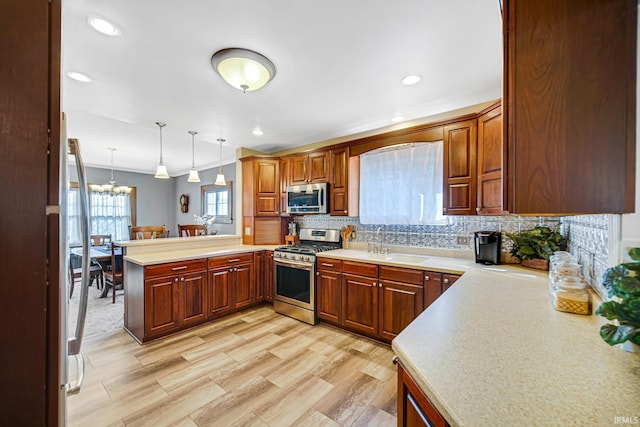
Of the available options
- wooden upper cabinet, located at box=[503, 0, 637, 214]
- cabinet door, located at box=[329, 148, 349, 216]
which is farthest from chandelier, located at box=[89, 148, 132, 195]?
wooden upper cabinet, located at box=[503, 0, 637, 214]

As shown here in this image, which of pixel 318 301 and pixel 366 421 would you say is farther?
pixel 318 301

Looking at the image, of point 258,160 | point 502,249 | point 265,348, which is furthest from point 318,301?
point 258,160

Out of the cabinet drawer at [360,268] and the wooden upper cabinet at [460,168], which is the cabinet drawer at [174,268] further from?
the wooden upper cabinet at [460,168]

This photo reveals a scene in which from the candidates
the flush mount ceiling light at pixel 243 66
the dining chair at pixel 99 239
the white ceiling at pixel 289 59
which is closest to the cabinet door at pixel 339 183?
the white ceiling at pixel 289 59

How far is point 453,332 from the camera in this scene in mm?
1071

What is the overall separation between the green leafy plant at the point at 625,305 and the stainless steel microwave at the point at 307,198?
3.00 metres

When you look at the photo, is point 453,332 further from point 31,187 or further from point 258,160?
point 258,160

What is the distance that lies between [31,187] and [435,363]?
47.5 inches

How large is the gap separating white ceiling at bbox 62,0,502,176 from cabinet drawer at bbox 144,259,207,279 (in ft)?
5.68

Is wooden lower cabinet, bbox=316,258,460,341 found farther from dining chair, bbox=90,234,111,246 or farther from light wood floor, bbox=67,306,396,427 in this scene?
dining chair, bbox=90,234,111,246

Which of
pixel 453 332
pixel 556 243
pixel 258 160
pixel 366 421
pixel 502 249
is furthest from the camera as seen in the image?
pixel 258 160

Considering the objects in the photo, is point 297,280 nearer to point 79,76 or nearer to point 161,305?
point 161,305

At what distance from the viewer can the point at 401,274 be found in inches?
104

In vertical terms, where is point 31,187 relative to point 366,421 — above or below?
above
